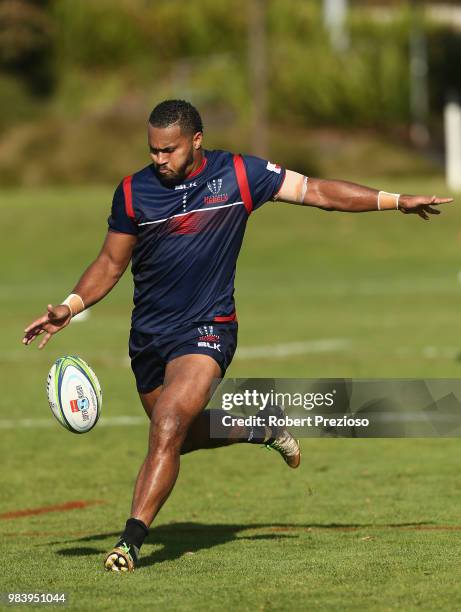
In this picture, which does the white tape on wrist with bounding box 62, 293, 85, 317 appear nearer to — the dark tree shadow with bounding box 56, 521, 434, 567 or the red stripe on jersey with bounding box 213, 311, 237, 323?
the red stripe on jersey with bounding box 213, 311, 237, 323

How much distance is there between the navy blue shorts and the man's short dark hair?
1169 mm

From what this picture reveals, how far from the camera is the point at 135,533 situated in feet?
27.3

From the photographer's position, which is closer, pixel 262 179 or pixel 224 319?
pixel 224 319

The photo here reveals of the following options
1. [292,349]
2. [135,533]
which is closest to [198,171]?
[135,533]

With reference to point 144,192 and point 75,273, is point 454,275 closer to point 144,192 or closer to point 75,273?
point 75,273

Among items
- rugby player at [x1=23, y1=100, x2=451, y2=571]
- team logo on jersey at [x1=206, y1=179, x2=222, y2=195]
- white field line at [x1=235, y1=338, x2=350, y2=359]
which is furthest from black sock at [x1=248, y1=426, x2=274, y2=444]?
white field line at [x1=235, y1=338, x2=350, y2=359]

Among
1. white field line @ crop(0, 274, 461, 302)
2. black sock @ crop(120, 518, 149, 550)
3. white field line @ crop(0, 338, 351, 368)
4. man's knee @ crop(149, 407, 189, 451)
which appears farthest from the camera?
white field line @ crop(0, 274, 461, 302)

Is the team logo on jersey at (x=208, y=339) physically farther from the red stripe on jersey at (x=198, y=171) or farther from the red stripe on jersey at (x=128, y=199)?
the red stripe on jersey at (x=198, y=171)

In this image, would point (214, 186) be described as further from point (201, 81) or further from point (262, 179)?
point (201, 81)

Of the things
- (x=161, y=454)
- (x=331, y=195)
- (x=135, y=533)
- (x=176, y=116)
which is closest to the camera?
(x=135, y=533)

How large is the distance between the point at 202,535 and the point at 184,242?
6.93ft

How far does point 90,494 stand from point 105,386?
6.67m

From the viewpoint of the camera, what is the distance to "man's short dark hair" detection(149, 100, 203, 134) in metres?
8.82

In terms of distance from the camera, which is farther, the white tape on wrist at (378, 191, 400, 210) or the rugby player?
the white tape on wrist at (378, 191, 400, 210)
